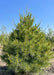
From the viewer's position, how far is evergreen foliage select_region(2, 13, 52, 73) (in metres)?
4.24

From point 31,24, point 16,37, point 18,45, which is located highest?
point 31,24

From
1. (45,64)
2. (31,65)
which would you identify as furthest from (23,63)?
(45,64)

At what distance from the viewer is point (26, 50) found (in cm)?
422

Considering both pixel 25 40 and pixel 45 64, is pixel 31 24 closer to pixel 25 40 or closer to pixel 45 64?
pixel 25 40

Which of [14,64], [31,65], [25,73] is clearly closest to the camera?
[14,64]

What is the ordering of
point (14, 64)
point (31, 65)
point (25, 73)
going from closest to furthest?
point (14, 64) → point (31, 65) → point (25, 73)

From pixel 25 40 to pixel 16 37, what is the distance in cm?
64

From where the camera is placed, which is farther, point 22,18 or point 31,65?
point 22,18

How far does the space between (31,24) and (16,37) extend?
114cm

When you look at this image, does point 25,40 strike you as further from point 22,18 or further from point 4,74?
point 4,74

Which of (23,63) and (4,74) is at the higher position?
(23,63)

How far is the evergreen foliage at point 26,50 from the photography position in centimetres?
424

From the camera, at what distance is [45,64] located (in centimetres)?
465

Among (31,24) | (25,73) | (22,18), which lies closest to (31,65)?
(25,73)
